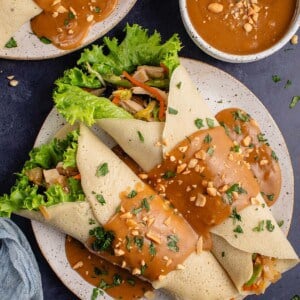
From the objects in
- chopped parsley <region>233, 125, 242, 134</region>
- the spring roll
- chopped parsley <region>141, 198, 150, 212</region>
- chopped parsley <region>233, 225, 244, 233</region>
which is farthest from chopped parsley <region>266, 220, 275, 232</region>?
chopped parsley <region>141, 198, 150, 212</region>

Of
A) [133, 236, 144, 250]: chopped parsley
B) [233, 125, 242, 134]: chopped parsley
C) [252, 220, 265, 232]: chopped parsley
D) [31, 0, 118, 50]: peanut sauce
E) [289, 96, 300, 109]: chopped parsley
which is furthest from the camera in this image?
[289, 96, 300, 109]: chopped parsley

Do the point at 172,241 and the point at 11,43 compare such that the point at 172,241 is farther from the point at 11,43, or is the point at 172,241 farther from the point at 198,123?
the point at 11,43

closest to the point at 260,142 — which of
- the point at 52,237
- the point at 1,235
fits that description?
the point at 52,237

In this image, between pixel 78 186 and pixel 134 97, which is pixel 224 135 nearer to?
pixel 134 97

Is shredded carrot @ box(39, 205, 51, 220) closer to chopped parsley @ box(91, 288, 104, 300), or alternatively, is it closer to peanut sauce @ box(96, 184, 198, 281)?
peanut sauce @ box(96, 184, 198, 281)

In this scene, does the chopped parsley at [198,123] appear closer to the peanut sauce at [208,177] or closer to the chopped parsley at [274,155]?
the peanut sauce at [208,177]

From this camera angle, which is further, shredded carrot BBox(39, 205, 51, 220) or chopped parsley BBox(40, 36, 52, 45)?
chopped parsley BBox(40, 36, 52, 45)

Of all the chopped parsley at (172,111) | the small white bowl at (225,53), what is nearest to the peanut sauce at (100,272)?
the chopped parsley at (172,111)
